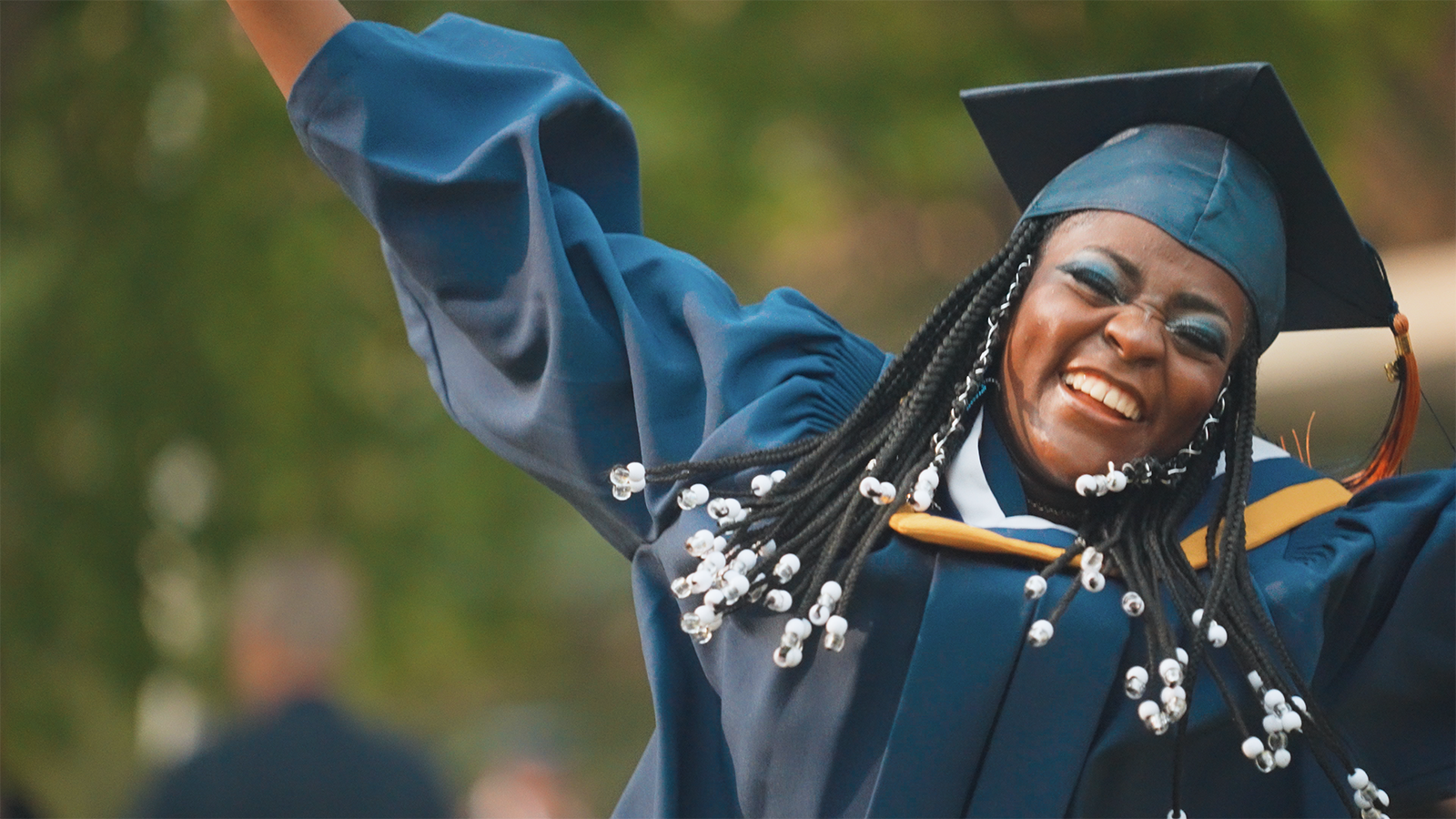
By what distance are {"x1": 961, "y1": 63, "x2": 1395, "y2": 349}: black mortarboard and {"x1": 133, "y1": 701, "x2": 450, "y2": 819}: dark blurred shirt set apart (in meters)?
1.22

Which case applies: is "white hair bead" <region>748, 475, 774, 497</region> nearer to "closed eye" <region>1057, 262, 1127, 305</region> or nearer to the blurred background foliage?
"closed eye" <region>1057, 262, 1127, 305</region>

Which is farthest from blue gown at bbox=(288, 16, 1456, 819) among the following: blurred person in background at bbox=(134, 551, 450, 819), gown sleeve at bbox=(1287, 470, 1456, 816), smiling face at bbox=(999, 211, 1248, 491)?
blurred person in background at bbox=(134, 551, 450, 819)

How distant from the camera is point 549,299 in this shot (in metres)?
2.63

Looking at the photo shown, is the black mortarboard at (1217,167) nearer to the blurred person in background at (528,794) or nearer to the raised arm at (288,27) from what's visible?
the raised arm at (288,27)

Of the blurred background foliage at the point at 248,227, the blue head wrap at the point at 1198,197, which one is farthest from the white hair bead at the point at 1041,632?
the blurred background foliage at the point at 248,227

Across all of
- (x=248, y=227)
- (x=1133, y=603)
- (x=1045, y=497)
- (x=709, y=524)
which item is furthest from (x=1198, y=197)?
(x=248, y=227)

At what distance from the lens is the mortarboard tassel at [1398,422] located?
271 centimetres

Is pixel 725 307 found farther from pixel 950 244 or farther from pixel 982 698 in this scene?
pixel 950 244

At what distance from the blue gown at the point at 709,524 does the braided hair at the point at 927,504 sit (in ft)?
0.17

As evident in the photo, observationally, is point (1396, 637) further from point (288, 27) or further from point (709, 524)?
point (288, 27)

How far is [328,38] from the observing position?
270 centimetres

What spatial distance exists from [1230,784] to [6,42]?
4.43 meters

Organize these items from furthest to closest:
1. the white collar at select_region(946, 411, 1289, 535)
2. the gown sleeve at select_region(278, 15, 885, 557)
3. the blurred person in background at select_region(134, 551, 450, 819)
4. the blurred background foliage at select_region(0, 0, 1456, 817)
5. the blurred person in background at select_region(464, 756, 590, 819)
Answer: the blurred person in background at select_region(464, 756, 590, 819) < the blurred background foliage at select_region(0, 0, 1456, 817) < the gown sleeve at select_region(278, 15, 885, 557) < the white collar at select_region(946, 411, 1289, 535) < the blurred person in background at select_region(134, 551, 450, 819)

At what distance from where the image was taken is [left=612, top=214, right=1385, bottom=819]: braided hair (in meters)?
2.35
